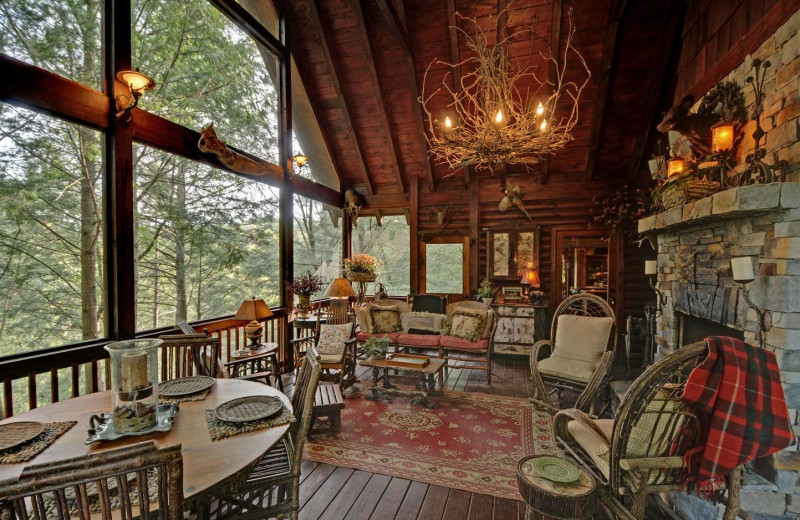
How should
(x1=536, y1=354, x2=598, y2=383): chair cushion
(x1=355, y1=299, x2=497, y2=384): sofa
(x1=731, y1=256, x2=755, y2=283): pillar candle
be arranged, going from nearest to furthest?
(x1=731, y1=256, x2=755, y2=283): pillar candle → (x1=536, y1=354, x2=598, y2=383): chair cushion → (x1=355, y1=299, x2=497, y2=384): sofa

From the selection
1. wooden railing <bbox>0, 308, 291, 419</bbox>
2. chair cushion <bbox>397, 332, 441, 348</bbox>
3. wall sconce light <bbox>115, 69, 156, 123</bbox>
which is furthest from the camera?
chair cushion <bbox>397, 332, 441, 348</bbox>

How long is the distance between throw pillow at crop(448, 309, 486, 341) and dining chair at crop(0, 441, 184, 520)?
15.1 feet

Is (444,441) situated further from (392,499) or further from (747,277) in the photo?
(747,277)

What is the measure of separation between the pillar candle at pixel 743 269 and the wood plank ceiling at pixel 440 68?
3219mm

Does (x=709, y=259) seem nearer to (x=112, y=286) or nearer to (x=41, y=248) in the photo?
→ (x=112, y=286)

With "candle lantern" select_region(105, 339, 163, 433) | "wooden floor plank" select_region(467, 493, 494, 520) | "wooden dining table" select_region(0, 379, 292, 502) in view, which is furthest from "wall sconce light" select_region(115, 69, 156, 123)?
"wooden floor plank" select_region(467, 493, 494, 520)

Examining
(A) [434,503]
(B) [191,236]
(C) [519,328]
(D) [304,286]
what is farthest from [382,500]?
(B) [191,236]

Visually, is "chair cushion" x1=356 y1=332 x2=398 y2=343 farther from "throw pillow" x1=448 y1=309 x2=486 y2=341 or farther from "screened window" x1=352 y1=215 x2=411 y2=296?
"screened window" x1=352 y1=215 x2=411 y2=296

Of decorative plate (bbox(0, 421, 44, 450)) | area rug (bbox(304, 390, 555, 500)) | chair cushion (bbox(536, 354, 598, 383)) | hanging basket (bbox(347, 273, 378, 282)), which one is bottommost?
area rug (bbox(304, 390, 555, 500))

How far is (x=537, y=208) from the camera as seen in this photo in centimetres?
705

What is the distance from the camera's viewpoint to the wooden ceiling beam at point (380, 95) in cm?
555

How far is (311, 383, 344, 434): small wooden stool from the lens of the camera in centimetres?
326

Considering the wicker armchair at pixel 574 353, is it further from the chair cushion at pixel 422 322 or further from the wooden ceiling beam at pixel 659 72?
the wooden ceiling beam at pixel 659 72

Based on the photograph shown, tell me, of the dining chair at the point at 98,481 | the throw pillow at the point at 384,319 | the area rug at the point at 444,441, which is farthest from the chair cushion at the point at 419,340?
the dining chair at the point at 98,481
